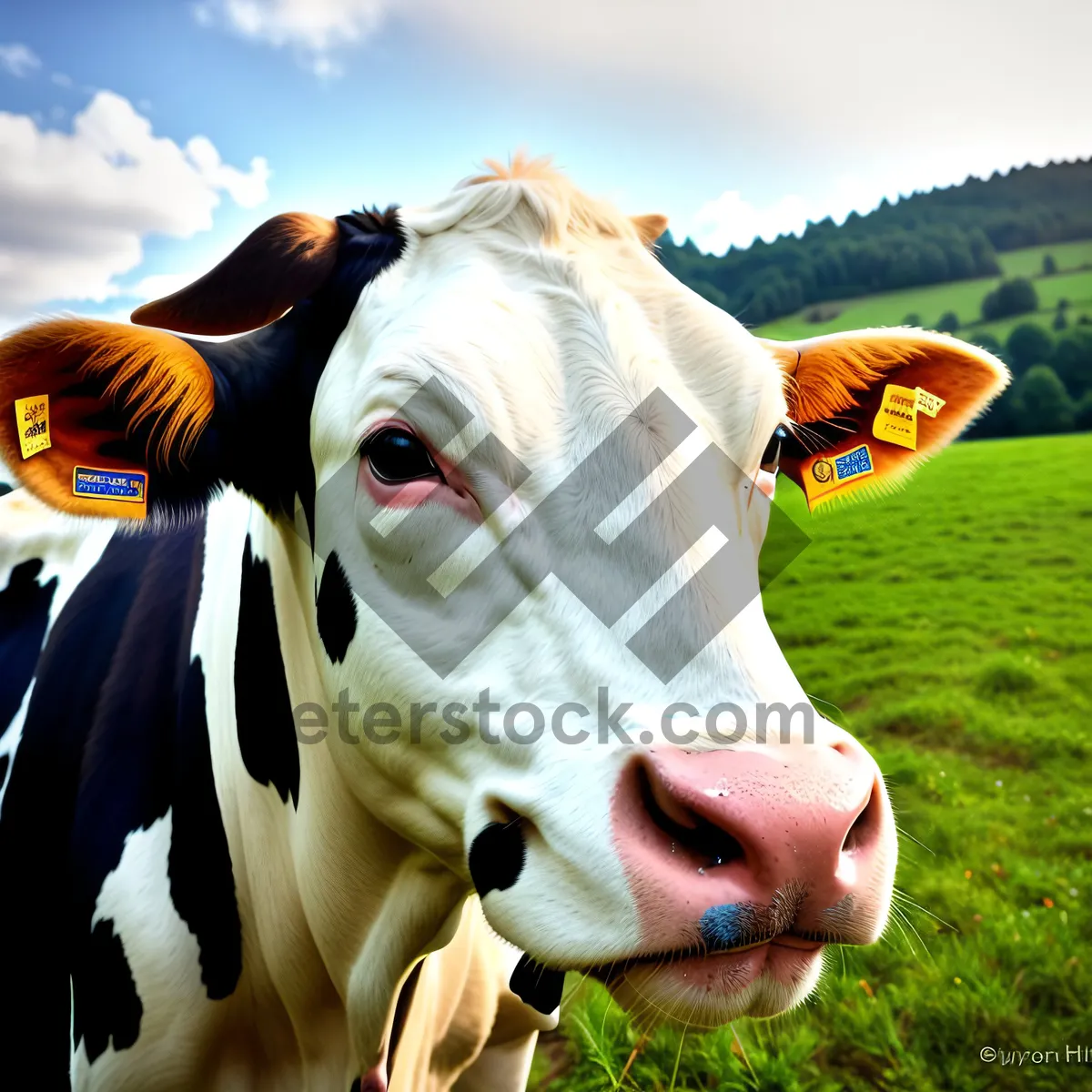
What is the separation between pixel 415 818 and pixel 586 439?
73cm

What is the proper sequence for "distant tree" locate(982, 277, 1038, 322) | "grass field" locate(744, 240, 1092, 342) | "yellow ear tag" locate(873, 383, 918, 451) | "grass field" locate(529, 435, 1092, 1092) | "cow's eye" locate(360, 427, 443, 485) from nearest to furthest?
"cow's eye" locate(360, 427, 443, 485), "yellow ear tag" locate(873, 383, 918, 451), "grass field" locate(529, 435, 1092, 1092), "grass field" locate(744, 240, 1092, 342), "distant tree" locate(982, 277, 1038, 322)

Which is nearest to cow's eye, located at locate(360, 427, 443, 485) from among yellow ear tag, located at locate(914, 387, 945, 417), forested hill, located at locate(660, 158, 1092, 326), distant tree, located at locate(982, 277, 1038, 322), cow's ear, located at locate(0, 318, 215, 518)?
cow's ear, located at locate(0, 318, 215, 518)

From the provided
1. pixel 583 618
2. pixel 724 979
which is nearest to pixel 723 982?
pixel 724 979

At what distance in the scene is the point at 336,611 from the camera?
149 cm

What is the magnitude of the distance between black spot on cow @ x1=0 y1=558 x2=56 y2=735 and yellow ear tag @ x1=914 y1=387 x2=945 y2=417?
252 cm

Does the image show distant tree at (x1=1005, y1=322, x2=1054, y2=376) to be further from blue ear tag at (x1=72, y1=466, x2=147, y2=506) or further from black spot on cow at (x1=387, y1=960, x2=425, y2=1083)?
blue ear tag at (x1=72, y1=466, x2=147, y2=506)

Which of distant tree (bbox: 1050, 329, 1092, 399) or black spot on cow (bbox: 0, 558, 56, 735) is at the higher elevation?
black spot on cow (bbox: 0, 558, 56, 735)

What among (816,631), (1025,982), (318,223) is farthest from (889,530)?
(318,223)

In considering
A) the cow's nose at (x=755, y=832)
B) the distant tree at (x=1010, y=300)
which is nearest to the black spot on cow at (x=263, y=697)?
the cow's nose at (x=755, y=832)

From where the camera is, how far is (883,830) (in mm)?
1111

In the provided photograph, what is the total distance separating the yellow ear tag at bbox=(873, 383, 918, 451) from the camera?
2188mm

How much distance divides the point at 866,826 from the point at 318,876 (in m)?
1.14

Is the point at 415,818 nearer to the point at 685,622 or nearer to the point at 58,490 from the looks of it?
the point at 685,622

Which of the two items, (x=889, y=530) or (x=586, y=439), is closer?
(x=586, y=439)
